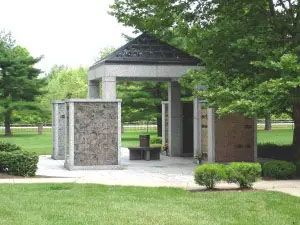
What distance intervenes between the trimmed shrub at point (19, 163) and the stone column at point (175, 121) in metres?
11.1

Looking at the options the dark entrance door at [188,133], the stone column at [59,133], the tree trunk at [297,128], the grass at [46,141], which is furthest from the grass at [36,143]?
the tree trunk at [297,128]

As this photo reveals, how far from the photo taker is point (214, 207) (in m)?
12.2

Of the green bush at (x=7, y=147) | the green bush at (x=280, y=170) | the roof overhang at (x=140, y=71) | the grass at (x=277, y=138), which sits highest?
the roof overhang at (x=140, y=71)

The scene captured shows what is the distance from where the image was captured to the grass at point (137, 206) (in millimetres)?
10812

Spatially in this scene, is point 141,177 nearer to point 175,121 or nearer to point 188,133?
point 175,121

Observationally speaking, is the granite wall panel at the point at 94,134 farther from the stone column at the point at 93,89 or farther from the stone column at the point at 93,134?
the stone column at the point at 93,89

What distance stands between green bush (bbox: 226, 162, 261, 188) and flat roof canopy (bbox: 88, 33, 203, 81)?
846 centimetres

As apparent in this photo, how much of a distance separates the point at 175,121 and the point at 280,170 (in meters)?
10.9

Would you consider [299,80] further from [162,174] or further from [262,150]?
[262,150]

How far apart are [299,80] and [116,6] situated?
10.3m

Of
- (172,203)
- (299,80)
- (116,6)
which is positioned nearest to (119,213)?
(172,203)

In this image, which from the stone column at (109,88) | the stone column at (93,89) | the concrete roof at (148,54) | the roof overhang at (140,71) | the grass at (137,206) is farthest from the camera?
the stone column at (93,89)

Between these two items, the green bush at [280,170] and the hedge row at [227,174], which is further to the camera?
the green bush at [280,170]

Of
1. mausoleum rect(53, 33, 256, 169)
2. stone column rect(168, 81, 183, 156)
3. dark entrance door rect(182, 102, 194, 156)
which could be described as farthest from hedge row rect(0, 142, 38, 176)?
dark entrance door rect(182, 102, 194, 156)
